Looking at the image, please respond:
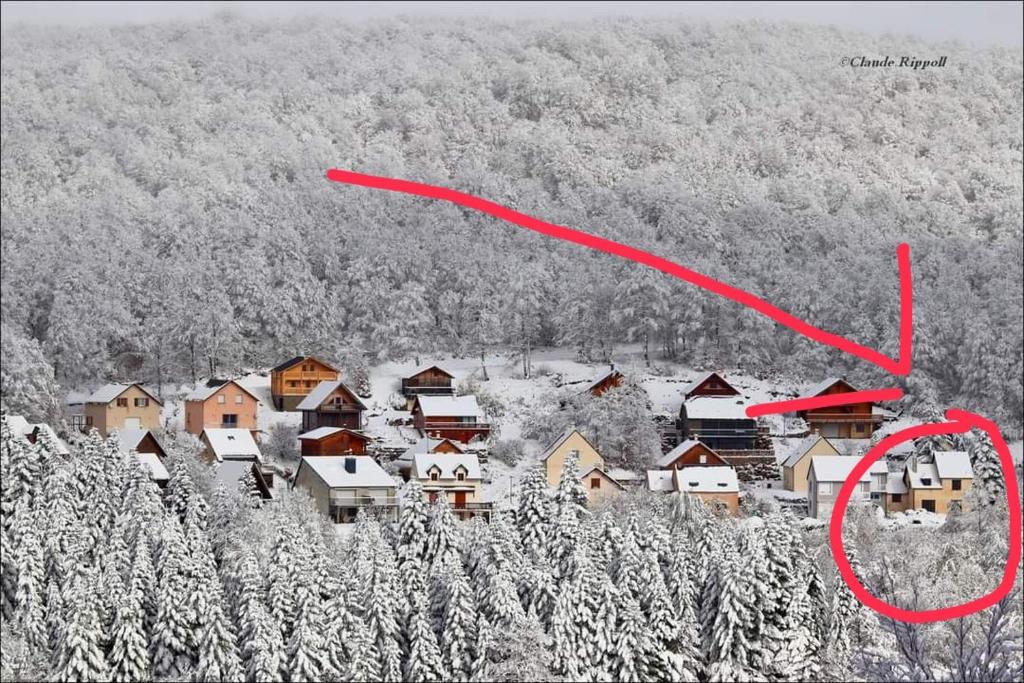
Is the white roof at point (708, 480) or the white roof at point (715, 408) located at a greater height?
the white roof at point (715, 408)

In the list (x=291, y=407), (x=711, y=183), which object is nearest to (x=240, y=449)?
(x=291, y=407)

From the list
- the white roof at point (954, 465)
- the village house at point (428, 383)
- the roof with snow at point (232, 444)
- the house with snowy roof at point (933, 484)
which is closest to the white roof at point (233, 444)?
the roof with snow at point (232, 444)

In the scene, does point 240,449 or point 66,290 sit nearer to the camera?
point 240,449

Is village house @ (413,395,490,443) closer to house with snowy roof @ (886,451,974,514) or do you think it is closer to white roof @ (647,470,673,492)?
white roof @ (647,470,673,492)

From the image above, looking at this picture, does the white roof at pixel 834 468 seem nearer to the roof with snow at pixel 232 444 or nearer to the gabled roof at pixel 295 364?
the roof with snow at pixel 232 444

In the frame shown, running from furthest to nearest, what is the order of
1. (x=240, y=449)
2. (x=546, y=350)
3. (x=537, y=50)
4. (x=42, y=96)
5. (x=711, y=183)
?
(x=537, y=50)
(x=42, y=96)
(x=711, y=183)
(x=546, y=350)
(x=240, y=449)

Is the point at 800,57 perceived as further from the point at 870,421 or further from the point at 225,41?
the point at 870,421

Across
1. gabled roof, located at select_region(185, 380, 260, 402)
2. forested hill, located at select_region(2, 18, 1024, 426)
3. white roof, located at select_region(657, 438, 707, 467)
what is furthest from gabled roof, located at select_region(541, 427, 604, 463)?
forested hill, located at select_region(2, 18, 1024, 426)
